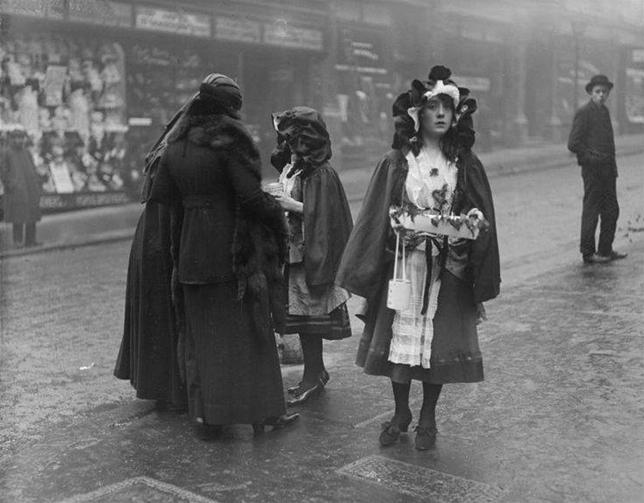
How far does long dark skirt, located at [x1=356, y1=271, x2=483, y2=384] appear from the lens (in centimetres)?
484

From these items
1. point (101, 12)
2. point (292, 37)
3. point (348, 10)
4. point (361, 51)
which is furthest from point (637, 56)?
point (101, 12)

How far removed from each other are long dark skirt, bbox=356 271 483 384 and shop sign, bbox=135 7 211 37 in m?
14.3

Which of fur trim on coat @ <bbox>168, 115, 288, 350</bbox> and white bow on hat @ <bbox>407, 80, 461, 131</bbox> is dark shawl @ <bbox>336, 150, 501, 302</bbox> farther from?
fur trim on coat @ <bbox>168, 115, 288, 350</bbox>

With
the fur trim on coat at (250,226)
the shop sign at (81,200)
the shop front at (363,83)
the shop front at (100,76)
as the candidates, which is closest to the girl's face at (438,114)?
the fur trim on coat at (250,226)

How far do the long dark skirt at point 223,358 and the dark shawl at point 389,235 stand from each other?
1.95 ft

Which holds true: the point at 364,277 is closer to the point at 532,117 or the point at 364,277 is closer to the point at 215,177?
the point at 215,177

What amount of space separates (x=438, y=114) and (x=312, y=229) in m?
1.15

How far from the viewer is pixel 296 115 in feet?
18.9

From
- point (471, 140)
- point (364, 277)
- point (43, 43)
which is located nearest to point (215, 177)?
Answer: point (364, 277)

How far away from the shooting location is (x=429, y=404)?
498 cm

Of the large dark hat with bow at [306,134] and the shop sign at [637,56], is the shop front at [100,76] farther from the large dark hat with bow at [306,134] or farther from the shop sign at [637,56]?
the shop sign at [637,56]

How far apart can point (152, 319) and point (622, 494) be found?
263 centimetres

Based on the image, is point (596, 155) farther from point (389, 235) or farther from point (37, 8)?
point (37, 8)

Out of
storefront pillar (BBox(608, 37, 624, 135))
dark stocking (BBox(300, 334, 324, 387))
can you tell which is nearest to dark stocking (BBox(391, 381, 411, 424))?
dark stocking (BBox(300, 334, 324, 387))
